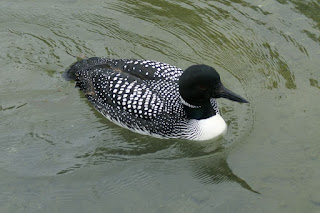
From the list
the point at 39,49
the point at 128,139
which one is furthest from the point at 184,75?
the point at 39,49

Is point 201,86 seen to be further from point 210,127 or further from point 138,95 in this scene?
point 138,95

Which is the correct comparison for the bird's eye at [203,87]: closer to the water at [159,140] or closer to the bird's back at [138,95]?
the bird's back at [138,95]

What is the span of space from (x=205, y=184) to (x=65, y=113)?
6.61 feet

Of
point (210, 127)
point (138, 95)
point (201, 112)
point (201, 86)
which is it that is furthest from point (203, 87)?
point (138, 95)

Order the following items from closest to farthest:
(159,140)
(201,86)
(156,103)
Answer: (201,86) → (156,103) → (159,140)

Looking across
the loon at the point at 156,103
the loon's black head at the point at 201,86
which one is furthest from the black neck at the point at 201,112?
the loon's black head at the point at 201,86

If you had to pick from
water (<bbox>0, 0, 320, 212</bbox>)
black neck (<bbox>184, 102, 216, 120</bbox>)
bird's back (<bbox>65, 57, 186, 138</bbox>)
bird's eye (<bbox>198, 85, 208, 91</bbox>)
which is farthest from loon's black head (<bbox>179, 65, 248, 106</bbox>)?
water (<bbox>0, 0, 320, 212</bbox>)

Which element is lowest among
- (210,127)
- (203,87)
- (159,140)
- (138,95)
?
(159,140)

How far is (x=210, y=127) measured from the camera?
6070 millimetres

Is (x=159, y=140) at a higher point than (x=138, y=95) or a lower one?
lower

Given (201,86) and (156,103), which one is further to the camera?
(156,103)

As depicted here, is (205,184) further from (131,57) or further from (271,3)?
(271,3)

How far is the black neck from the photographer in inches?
236

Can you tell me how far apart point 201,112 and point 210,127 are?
8.2 inches
